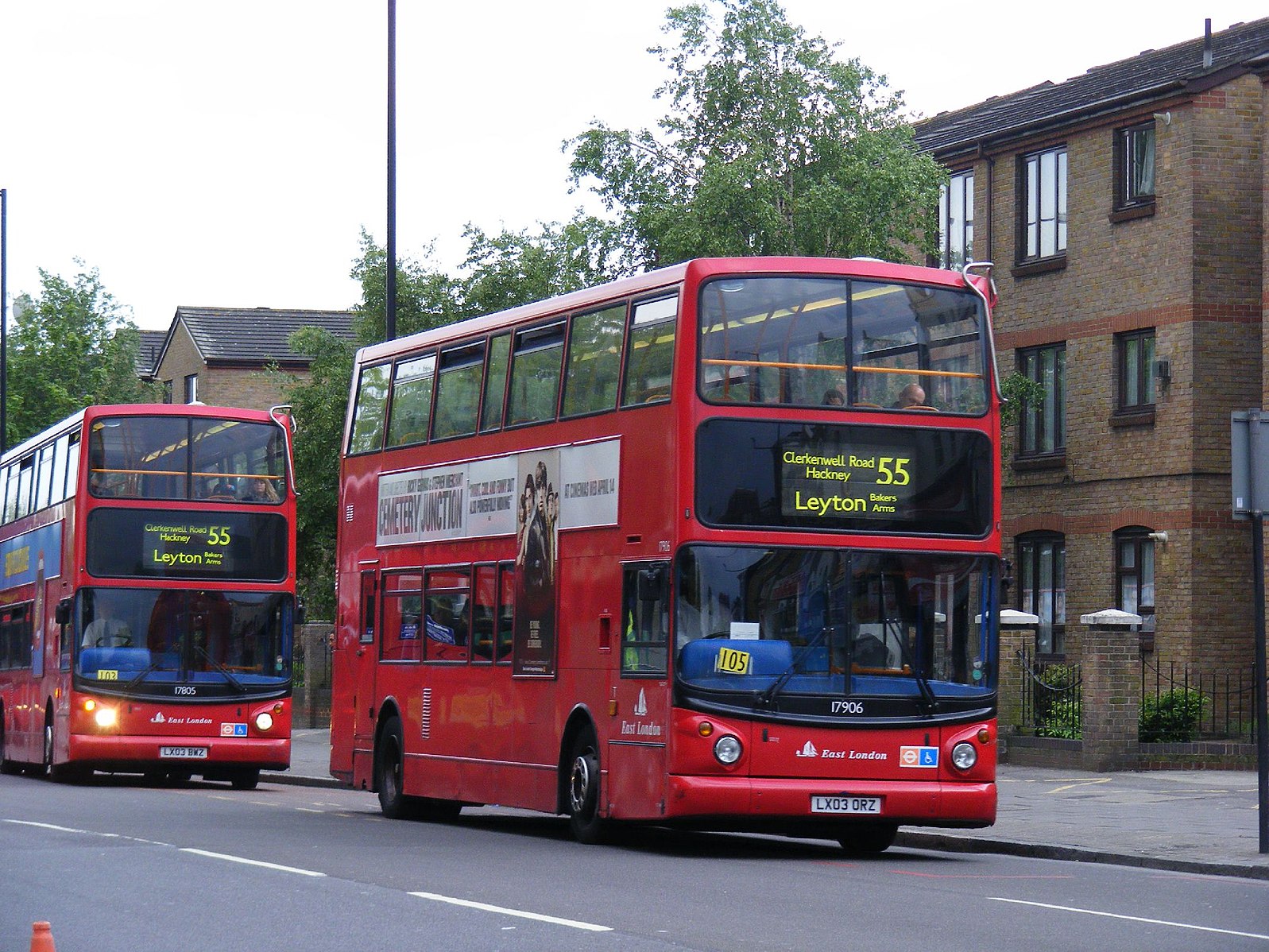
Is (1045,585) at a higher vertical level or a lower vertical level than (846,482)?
lower

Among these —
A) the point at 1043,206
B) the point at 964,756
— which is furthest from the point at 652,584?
the point at 1043,206

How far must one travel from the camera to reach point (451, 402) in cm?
1975

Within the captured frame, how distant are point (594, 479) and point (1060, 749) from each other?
1121 cm

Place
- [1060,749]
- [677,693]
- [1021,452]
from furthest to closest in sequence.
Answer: [1021,452]
[1060,749]
[677,693]

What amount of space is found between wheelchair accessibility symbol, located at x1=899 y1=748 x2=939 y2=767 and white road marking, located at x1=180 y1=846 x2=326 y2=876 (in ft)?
14.0

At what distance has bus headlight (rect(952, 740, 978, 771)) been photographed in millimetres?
15508

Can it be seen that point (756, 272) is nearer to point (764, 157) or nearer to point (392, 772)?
point (392, 772)

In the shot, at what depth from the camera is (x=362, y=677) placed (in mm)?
21703

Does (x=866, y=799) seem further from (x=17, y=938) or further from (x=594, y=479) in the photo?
(x=17, y=938)

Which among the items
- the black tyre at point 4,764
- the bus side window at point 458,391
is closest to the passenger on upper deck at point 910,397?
the bus side window at point 458,391

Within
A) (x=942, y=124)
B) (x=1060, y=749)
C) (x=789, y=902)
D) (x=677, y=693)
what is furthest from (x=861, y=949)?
(x=942, y=124)

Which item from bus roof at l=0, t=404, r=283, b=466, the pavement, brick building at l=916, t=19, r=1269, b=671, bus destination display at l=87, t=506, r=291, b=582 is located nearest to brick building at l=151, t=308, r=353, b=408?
brick building at l=916, t=19, r=1269, b=671

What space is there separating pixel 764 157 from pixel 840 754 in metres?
15.6

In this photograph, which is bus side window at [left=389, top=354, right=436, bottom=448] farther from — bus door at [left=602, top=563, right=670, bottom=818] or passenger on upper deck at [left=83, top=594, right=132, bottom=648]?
passenger on upper deck at [left=83, top=594, right=132, bottom=648]
